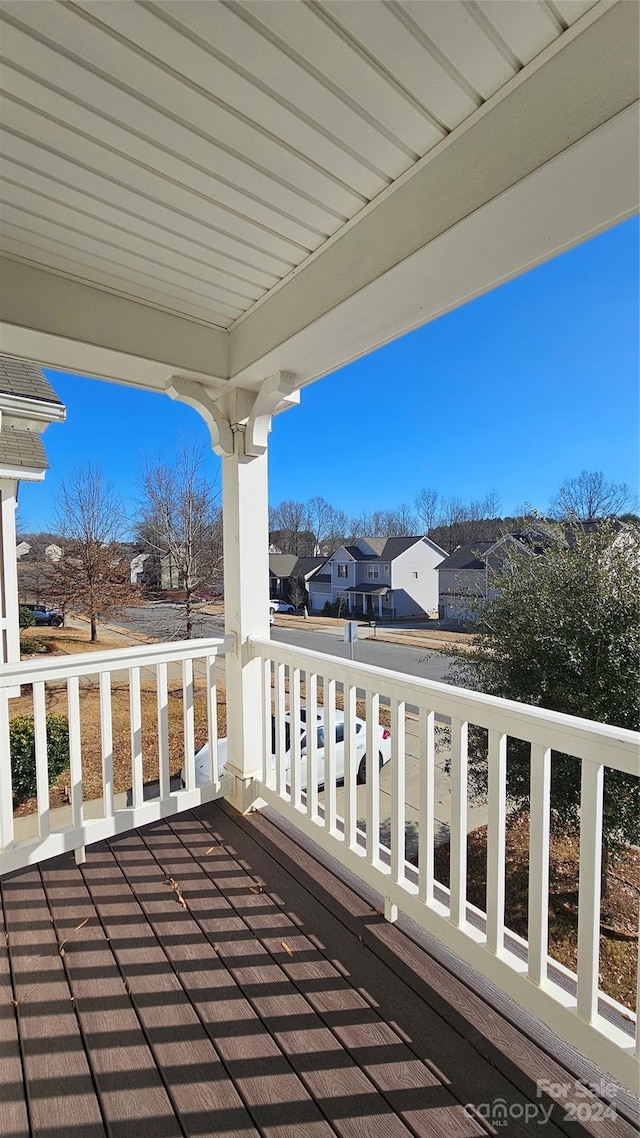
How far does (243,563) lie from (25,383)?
2.31m

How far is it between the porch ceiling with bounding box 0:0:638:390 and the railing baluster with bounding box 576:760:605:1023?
1.51 metres

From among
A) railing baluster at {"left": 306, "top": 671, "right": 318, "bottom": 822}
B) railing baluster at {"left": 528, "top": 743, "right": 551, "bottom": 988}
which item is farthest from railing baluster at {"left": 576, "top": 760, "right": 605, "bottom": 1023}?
railing baluster at {"left": 306, "top": 671, "right": 318, "bottom": 822}

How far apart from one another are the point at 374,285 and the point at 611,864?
133 inches

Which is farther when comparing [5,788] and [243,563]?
[243,563]

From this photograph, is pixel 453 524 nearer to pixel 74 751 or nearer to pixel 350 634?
pixel 350 634

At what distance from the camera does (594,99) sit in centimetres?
104

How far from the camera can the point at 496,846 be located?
1.48 meters

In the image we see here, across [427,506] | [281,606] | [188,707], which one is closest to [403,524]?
[427,506]

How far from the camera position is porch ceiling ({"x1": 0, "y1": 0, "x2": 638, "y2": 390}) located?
3.39 ft

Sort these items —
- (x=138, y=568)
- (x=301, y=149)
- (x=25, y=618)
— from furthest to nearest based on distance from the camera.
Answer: (x=138, y=568) → (x=25, y=618) → (x=301, y=149)

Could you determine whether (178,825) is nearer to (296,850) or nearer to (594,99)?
(296,850)

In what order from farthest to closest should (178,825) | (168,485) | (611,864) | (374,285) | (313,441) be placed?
1. (168,485)
2. (313,441)
3. (611,864)
4. (178,825)
5. (374,285)

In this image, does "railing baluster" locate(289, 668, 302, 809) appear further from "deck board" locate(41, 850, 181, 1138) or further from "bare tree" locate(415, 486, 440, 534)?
"bare tree" locate(415, 486, 440, 534)

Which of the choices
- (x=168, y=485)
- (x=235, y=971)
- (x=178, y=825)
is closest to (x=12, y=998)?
(x=235, y=971)
